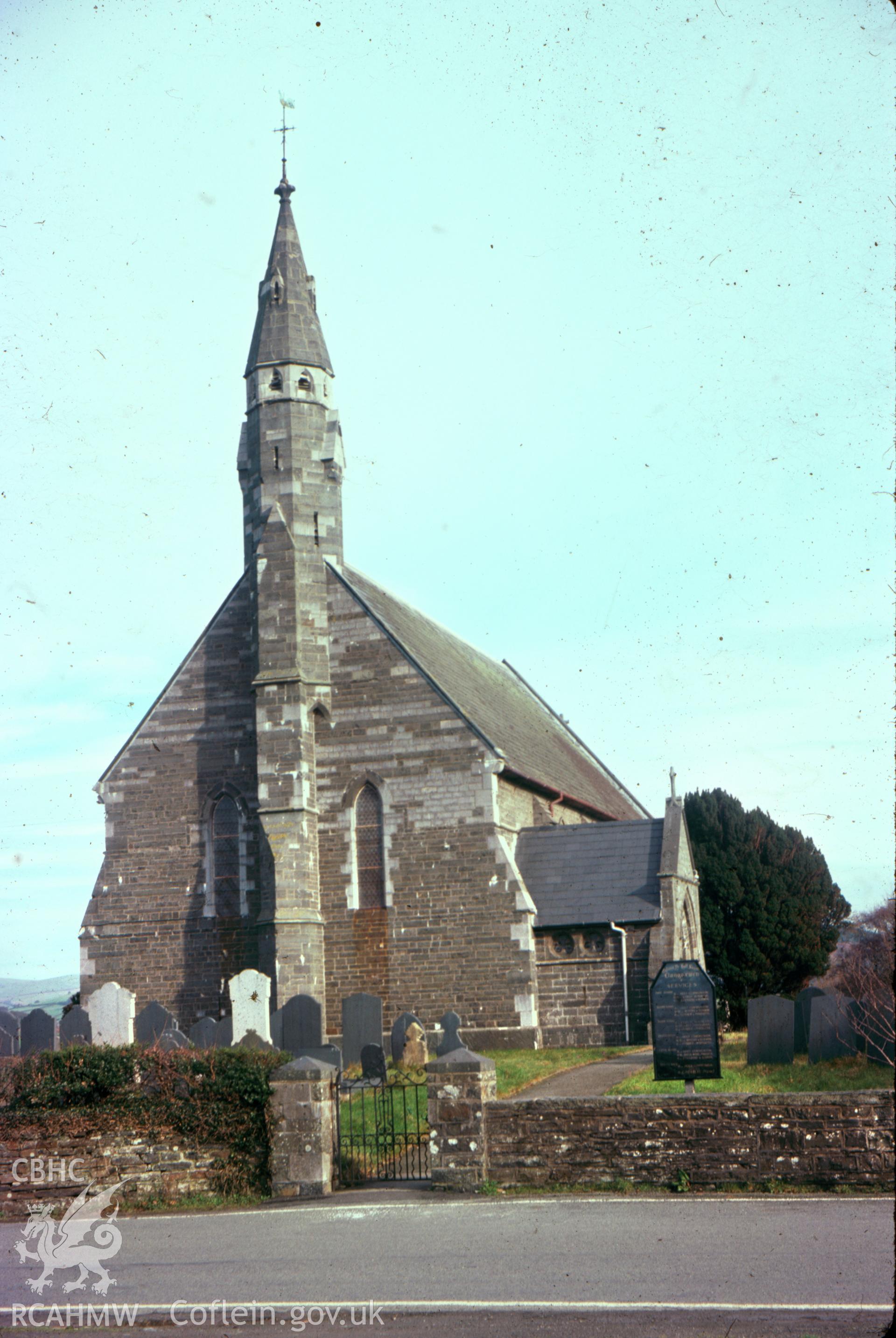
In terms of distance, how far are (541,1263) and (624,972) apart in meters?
16.9

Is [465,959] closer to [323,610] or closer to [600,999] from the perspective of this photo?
[600,999]

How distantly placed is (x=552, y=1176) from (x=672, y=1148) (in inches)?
43.5

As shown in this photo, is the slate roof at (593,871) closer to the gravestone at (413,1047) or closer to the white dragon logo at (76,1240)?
the gravestone at (413,1047)

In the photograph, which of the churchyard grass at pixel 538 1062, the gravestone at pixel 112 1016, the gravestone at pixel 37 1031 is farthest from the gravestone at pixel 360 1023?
the gravestone at pixel 37 1031

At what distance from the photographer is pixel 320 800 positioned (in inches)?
1057

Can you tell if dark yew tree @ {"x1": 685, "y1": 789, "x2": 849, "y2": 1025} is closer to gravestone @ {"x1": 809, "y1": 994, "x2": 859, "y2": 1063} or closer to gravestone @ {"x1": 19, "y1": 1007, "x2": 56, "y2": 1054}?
gravestone @ {"x1": 809, "y1": 994, "x2": 859, "y2": 1063}

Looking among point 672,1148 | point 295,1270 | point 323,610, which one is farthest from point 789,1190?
point 323,610

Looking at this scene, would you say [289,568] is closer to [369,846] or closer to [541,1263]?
[369,846]

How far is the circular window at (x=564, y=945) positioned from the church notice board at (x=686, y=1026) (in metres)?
12.2

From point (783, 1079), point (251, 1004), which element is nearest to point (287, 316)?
point (251, 1004)

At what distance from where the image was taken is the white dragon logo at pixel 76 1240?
32.0 ft

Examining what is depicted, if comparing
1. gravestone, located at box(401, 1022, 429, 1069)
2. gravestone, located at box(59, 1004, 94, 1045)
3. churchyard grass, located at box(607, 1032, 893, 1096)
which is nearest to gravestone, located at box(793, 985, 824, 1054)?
churchyard grass, located at box(607, 1032, 893, 1096)

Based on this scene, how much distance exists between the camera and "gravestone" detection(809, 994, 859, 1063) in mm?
18516

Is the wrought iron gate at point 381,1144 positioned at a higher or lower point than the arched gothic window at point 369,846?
lower
